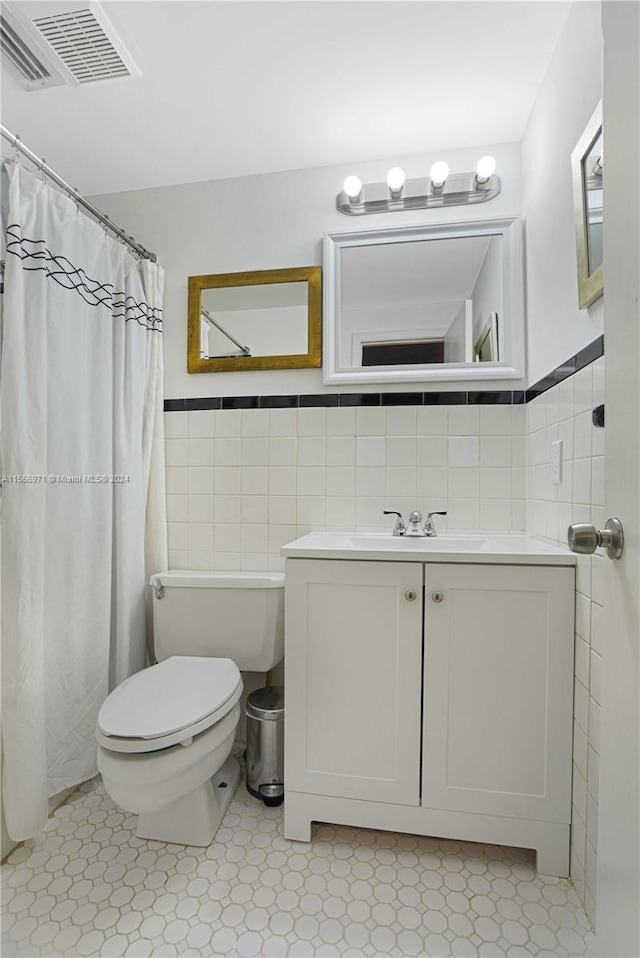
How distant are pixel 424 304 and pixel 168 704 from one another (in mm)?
1589

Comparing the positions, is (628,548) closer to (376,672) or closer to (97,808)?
(376,672)

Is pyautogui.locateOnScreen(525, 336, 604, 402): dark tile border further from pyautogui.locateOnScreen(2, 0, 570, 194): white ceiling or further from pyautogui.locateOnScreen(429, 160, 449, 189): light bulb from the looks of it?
pyautogui.locateOnScreen(2, 0, 570, 194): white ceiling

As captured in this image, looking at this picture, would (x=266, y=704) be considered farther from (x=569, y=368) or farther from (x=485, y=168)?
(x=485, y=168)

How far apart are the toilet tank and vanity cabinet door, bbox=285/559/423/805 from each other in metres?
0.28

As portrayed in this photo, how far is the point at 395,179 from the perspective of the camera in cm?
168

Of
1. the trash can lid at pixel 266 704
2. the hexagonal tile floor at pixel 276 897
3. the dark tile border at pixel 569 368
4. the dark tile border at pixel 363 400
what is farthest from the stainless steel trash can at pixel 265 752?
the dark tile border at pixel 569 368

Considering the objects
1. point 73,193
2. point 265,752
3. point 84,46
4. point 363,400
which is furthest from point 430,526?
point 84,46

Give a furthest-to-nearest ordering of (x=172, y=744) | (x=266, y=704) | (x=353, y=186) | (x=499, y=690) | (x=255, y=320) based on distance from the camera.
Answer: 1. (x=255, y=320)
2. (x=353, y=186)
3. (x=266, y=704)
4. (x=499, y=690)
5. (x=172, y=744)

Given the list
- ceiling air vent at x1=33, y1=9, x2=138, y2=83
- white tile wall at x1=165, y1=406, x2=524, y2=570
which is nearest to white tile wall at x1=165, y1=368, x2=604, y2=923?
white tile wall at x1=165, y1=406, x2=524, y2=570

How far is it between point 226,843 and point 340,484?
1.19 m

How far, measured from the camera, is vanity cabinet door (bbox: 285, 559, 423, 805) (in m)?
1.28

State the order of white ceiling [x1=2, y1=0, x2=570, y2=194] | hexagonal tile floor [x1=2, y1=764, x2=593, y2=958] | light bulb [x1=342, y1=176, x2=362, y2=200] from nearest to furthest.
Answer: hexagonal tile floor [x1=2, y1=764, x2=593, y2=958] → white ceiling [x1=2, y1=0, x2=570, y2=194] → light bulb [x1=342, y1=176, x2=362, y2=200]

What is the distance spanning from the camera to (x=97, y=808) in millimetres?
1482

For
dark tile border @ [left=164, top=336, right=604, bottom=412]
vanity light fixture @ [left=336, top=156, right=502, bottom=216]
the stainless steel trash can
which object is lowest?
the stainless steel trash can
